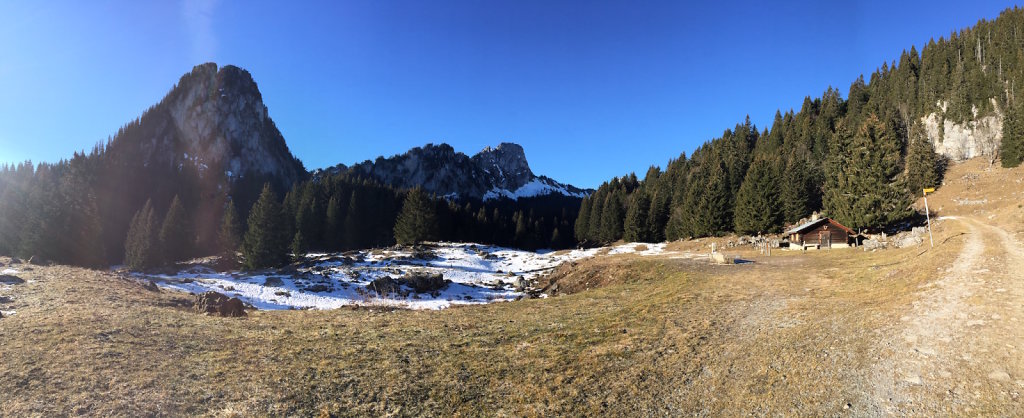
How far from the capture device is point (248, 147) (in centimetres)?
15550

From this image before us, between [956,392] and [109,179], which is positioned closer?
[956,392]

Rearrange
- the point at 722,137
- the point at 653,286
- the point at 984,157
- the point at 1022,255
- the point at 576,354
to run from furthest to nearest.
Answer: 1. the point at 722,137
2. the point at 984,157
3. the point at 653,286
4. the point at 1022,255
5. the point at 576,354

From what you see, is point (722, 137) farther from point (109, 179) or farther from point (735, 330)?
point (109, 179)

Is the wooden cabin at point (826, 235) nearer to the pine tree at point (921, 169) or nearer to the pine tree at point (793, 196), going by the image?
the pine tree at point (793, 196)

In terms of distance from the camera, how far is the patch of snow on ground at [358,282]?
1021 inches

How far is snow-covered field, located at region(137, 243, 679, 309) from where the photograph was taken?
25984 millimetres

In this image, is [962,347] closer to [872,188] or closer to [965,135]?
[872,188]

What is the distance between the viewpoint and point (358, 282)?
3344 cm

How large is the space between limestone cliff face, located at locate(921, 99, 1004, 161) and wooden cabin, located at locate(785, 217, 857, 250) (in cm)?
8019

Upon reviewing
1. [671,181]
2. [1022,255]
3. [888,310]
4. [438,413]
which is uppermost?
[671,181]

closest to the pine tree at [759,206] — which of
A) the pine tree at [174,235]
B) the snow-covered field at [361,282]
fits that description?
the snow-covered field at [361,282]

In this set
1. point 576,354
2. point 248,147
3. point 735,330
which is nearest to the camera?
point 576,354

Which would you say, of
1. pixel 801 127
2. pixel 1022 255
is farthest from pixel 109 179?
pixel 801 127

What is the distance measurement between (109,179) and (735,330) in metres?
160
